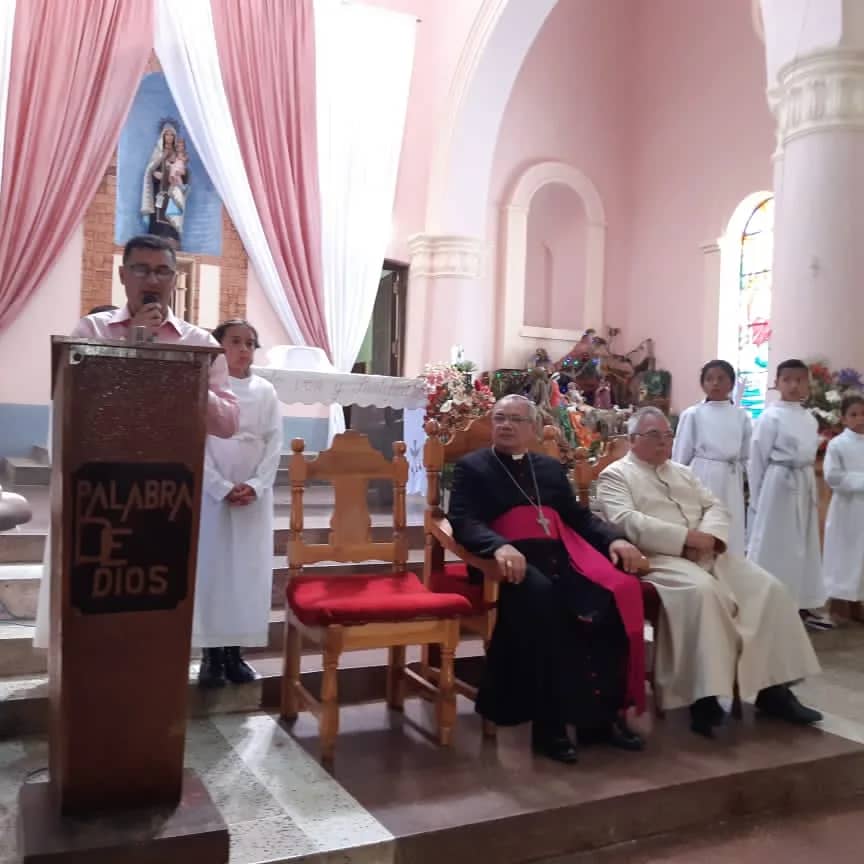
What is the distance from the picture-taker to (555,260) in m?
12.9

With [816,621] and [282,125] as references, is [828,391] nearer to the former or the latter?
[816,621]

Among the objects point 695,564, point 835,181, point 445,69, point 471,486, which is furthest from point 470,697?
point 445,69

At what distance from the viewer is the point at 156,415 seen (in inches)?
82.2

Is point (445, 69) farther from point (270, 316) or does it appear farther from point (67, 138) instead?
point (67, 138)

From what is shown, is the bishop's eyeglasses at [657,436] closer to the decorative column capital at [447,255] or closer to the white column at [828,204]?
the white column at [828,204]

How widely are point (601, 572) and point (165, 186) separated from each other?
22.7 ft

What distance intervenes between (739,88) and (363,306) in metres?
5.35

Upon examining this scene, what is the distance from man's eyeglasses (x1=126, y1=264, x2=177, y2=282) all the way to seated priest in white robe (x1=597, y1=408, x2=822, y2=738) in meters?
2.13

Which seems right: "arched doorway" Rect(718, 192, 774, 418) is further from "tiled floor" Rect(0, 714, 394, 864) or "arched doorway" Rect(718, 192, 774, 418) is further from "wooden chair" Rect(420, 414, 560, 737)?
"tiled floor" Rect(0, 714, 394, 864)

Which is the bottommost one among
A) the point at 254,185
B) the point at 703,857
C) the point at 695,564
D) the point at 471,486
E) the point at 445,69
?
the point at 703,857

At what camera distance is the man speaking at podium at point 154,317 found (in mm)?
2494

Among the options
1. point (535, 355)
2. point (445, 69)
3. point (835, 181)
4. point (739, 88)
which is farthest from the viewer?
point (535, 355)

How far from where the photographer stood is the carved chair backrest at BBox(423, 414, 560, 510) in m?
3.76

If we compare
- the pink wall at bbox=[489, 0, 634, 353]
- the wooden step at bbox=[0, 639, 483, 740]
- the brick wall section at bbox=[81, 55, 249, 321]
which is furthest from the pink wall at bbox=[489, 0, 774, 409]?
the wooden step at bbox=[0, 639, 483, 740]
